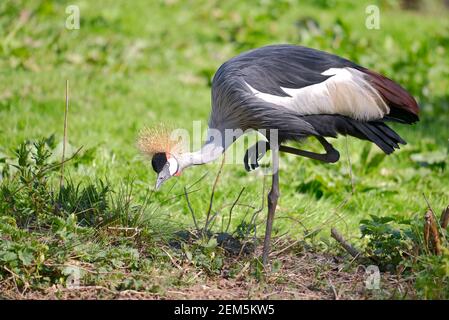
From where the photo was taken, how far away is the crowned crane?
352 centimetres

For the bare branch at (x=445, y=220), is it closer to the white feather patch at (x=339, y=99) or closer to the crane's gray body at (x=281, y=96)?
the crane's gray body at (x=281, y=96)

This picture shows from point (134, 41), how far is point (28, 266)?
4.43 metres

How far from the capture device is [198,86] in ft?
22.1

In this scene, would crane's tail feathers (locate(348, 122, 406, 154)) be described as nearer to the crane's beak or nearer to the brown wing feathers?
the brown wing feathers

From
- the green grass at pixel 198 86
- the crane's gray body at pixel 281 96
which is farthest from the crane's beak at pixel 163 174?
the crane's gray body at pixel 281 96

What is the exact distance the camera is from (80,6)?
791 centimetres

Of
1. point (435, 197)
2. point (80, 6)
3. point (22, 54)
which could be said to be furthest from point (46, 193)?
point (80, 6)

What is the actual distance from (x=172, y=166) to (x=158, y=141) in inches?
5.2

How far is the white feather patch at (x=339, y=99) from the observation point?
3.60 metres

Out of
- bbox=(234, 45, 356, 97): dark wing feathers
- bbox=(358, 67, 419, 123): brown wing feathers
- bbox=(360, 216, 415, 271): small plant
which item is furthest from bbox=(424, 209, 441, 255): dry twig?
bbox=(234, 45, 356, 97): dark wing feathers

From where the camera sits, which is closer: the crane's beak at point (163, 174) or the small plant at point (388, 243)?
the small plant at point (388, 243)

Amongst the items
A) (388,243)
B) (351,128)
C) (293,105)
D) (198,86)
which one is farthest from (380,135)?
(198,86)

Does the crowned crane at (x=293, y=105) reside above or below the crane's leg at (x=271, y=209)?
above

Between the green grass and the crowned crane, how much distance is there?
343 mm
